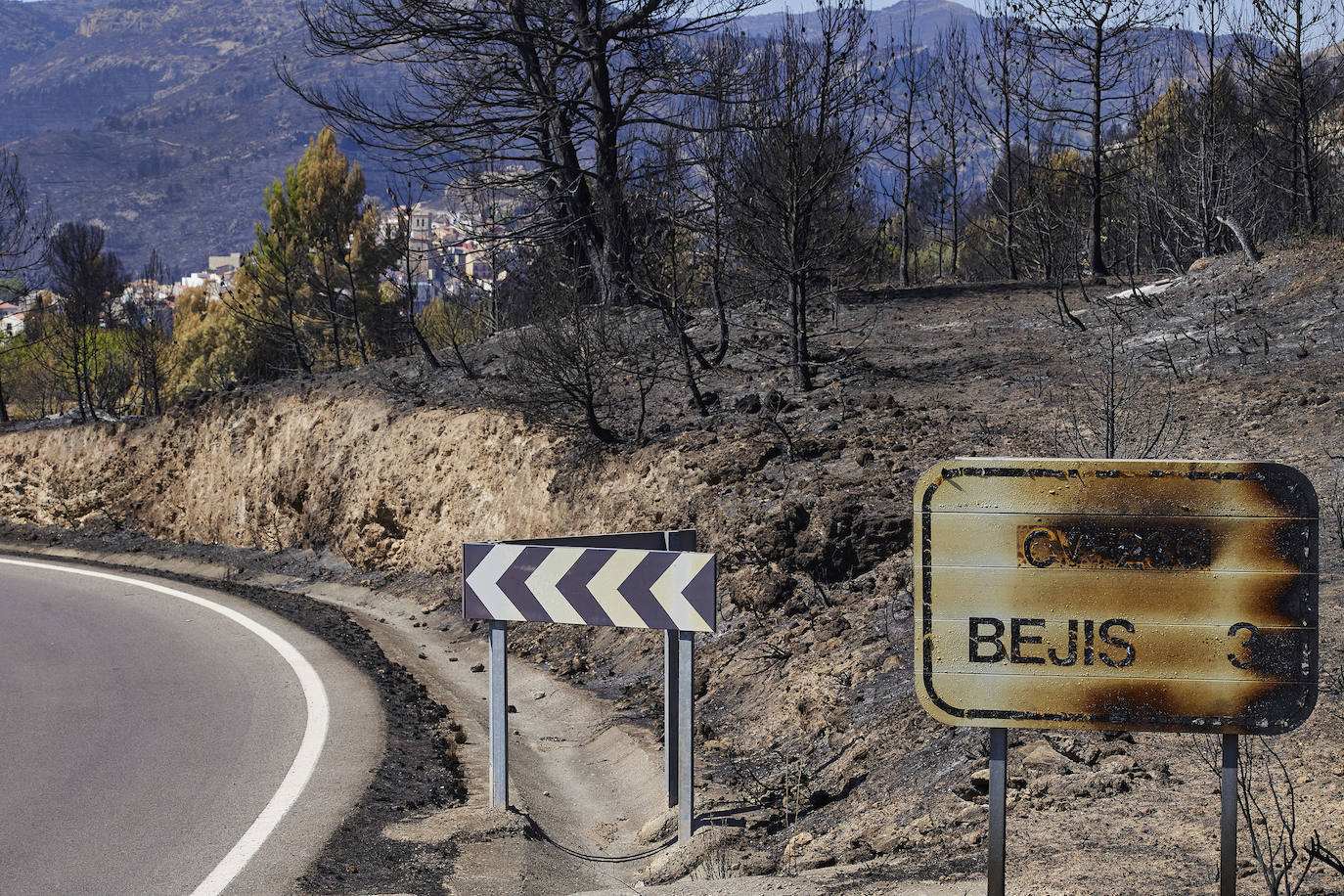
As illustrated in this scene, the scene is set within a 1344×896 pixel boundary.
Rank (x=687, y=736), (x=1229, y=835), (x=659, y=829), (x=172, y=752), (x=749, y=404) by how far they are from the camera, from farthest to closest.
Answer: (x=749, y=404) → (x=172, y=752) → (x=659, y=829) → (x=687, y=736) → (x=1229, y=835)

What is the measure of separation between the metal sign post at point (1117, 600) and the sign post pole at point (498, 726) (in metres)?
2.99

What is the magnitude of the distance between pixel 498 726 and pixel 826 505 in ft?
15.8

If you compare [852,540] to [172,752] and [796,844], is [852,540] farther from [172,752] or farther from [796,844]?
[172,752]

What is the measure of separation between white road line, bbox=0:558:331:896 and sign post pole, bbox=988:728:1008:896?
3584mm

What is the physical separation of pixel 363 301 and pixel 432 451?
2615cm

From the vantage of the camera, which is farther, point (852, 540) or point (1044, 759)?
point (852, 540)

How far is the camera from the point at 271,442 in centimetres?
2178

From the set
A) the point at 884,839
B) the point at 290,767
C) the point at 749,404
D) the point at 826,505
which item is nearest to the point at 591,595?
the point at 884,839

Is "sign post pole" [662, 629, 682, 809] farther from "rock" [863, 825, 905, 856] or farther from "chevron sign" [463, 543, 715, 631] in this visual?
"rock" [863, 825, 905, 856]

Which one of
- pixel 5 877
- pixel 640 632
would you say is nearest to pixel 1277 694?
pixel 5 877

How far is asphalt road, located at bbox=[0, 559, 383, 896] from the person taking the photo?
5688 millimetres

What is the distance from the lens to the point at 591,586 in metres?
5.94

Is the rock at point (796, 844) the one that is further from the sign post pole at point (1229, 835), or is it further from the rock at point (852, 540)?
the rock at point (852, 540)

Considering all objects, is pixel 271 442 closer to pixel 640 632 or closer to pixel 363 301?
pixel 640 632
